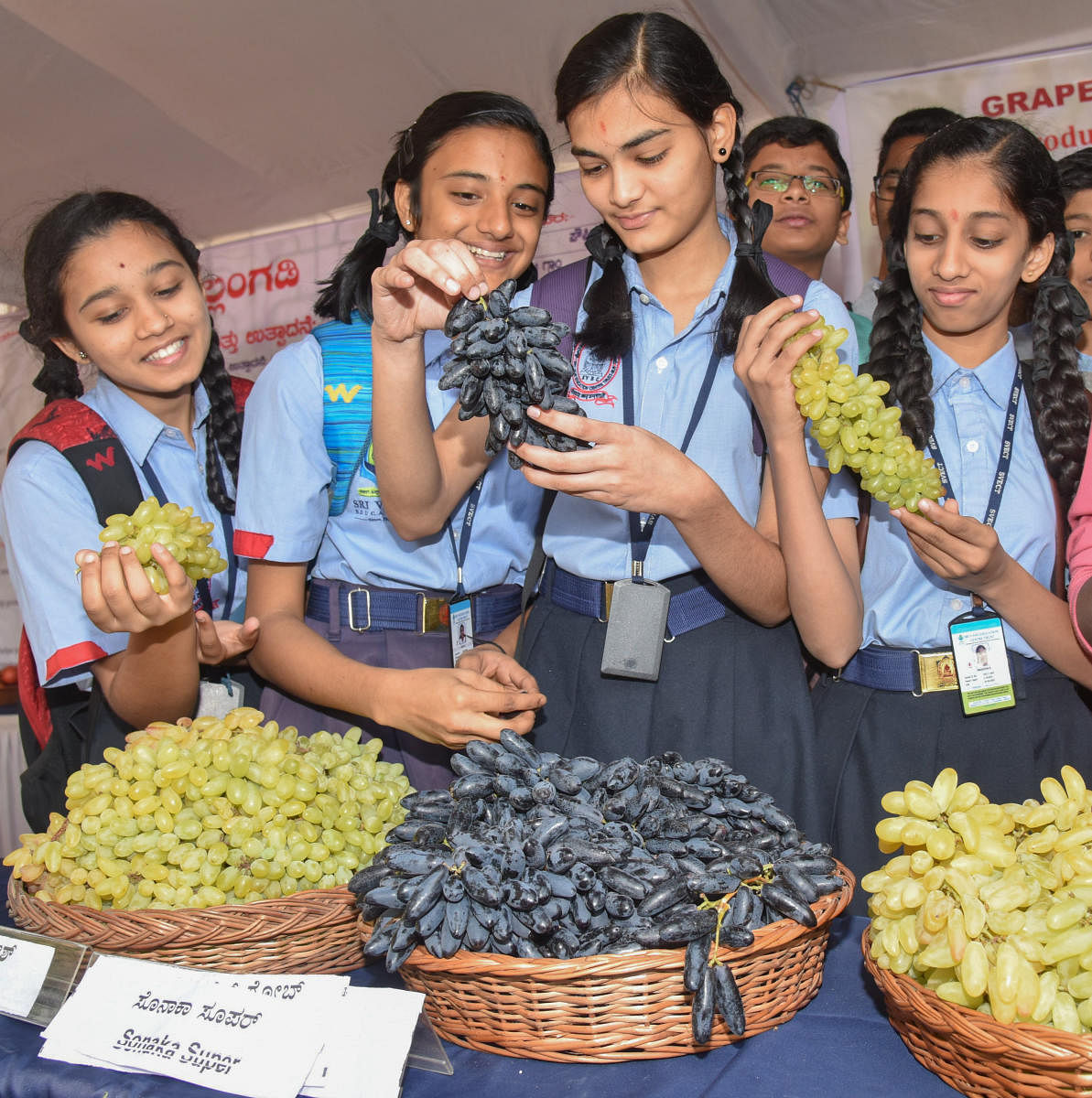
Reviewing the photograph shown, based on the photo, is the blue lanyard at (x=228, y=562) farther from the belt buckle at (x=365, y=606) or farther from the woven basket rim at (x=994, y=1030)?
the woven basket rim at (x=994, y=1030)

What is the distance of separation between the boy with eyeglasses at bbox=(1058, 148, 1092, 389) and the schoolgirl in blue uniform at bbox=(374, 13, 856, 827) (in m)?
1.04

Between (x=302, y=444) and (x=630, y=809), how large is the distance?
1.20 m

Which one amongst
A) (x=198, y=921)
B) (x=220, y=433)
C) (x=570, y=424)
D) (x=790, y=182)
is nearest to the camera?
(x=198, y=921)

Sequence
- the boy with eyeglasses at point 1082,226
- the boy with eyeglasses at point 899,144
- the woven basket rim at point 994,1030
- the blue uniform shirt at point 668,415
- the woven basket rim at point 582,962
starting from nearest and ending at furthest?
the woven basket rim at point 994,1030
the woven basket rim at point 582,962
the blue uniform shirt at point 668,415
the boy with eyeglasses at point 1082,226
the boy with eyeglasses at point 899,144

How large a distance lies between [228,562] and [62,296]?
0.76 metres

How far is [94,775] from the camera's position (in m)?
1.58

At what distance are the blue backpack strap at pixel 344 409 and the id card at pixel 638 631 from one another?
27.8 inches

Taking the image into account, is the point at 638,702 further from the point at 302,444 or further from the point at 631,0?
the point at 631,0

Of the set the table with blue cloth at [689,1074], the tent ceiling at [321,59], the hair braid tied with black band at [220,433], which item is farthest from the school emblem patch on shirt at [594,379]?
the tent ceiling at [321,59]

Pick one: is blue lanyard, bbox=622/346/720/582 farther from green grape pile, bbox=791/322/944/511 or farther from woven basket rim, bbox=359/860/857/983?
woven basket rim, bbox=359/860/857/983

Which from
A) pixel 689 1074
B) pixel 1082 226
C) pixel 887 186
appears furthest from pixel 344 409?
pixel 887 186

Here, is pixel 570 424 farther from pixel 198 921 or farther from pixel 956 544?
pixel 198 921

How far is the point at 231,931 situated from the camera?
1390mm

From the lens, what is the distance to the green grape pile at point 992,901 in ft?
3.48
